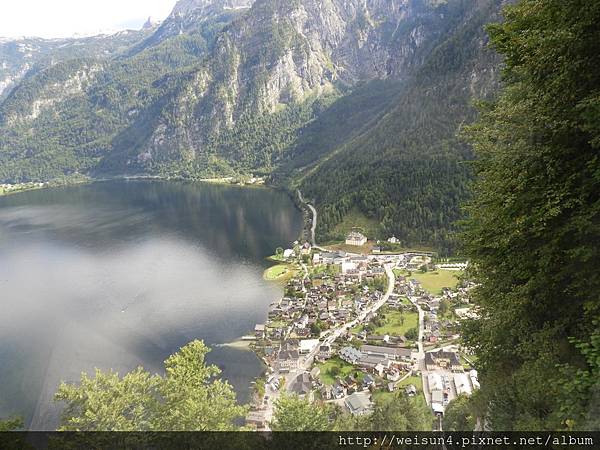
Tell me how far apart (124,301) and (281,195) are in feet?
321

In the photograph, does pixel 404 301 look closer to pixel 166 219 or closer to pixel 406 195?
pixel 406 195

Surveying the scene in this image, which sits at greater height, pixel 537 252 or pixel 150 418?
pixel 537 252

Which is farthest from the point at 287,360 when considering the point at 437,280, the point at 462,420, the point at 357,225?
the point at 357,225

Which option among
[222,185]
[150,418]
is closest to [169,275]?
[150,418]

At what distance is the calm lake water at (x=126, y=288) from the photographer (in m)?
45.6

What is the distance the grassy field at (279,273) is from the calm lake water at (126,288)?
2.72m

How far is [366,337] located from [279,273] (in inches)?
1133

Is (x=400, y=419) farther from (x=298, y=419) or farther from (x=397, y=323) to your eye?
(x=397, y=323)

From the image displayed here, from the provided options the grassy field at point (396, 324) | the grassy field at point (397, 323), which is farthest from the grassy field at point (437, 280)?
the grassy field at point (396, 324)

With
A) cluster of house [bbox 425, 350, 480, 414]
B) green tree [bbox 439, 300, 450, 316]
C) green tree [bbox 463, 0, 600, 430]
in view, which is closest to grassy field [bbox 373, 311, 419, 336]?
green tree [bbox 439, 300, 450, 316]

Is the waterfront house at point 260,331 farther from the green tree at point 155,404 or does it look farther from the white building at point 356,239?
the white building at point 356,239

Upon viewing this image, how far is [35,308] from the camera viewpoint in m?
63.6

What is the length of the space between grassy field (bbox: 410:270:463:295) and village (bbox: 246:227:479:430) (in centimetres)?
16

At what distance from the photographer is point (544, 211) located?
9.71m
